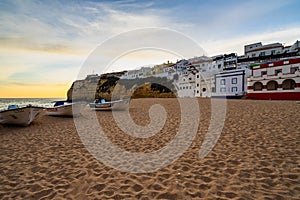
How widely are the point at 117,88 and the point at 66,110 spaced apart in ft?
164

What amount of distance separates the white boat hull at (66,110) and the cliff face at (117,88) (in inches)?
1403

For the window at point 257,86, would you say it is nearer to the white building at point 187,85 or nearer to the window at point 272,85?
the window at point 272,85

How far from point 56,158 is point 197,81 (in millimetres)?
37996

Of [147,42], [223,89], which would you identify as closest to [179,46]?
[147,42]

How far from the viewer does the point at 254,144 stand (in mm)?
5504

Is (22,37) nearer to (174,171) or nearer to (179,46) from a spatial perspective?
(179,46)

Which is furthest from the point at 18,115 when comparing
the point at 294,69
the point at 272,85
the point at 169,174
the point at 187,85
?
the point at 187,85

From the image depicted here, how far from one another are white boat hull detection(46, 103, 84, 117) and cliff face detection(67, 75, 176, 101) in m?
35.6

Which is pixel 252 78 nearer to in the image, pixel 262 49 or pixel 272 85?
pixel 272 85

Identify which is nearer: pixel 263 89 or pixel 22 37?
pixel 22 37

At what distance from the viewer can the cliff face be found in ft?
172

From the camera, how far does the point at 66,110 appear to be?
12.9m

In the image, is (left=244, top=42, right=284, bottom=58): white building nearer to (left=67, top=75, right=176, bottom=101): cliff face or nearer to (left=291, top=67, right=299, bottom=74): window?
(left=67, top=75, right=176, bottom=101): cliff face

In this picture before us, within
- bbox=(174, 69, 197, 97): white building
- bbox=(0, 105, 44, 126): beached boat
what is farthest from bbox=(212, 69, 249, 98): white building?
bbox=(0, 105, 44, 126): beached boat
